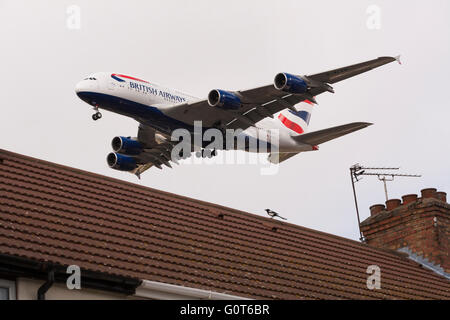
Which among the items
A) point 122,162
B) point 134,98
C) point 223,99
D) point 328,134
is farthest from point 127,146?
point 328,134

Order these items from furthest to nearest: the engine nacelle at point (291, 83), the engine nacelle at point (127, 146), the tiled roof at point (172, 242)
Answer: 1. the engine nacelle at point (127, 146)
2. the engine nacelle at point (291, 83)
3. the tiled roof at point (172, 242)

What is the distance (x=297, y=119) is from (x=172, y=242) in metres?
31.0

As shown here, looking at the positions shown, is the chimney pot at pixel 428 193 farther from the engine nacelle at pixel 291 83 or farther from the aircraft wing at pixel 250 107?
the engine nacelle at pixel 291 83

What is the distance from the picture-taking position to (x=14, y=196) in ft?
51.8

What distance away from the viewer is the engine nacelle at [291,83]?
3309cm

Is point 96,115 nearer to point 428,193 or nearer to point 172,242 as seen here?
point 428,193

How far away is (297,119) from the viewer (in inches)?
1868

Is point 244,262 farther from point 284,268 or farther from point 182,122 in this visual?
point 182,122

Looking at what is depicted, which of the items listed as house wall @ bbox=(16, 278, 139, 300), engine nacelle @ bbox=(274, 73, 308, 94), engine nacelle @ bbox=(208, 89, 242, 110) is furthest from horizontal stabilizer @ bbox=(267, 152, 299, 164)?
house wall @ bbox=(16, 278, 139, 300)

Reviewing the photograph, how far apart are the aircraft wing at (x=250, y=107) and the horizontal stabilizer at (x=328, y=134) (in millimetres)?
2507

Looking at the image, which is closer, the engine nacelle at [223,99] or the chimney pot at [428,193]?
the chimney pot at [428,193]

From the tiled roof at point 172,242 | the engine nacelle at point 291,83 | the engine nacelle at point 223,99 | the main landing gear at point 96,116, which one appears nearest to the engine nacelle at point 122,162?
the main landing gear at point 96,116

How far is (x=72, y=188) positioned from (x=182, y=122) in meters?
20.4
